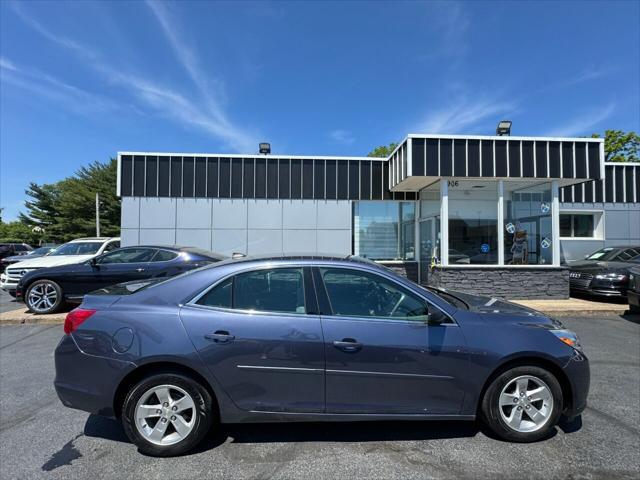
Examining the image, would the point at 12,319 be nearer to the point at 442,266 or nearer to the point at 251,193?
the point at 251,193

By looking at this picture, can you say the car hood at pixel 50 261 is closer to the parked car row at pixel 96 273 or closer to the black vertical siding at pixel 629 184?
the parked car row at pixel 96 273

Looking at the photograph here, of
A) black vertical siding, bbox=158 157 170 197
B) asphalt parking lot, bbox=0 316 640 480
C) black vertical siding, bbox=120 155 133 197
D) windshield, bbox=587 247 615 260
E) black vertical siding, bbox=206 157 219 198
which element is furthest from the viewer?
black vertical siding, bbox=206 157 219 198

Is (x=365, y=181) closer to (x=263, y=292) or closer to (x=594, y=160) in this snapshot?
(x=594, y=160)

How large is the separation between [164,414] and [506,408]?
107 inches

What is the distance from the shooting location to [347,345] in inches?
122

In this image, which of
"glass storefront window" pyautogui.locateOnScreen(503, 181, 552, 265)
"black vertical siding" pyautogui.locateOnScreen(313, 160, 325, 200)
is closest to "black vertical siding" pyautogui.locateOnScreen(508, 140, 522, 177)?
"glass storefront window" pyautogui.locateOnScreen(503, 181, 552, 265)

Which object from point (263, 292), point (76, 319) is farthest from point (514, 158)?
point (76, 319)

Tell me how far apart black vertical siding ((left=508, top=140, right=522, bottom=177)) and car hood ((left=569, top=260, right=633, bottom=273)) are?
11.1 ft

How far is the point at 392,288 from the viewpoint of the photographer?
3.38 m

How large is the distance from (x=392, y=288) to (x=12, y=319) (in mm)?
8451

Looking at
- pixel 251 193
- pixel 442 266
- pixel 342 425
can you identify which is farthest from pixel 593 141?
pixel 342 425

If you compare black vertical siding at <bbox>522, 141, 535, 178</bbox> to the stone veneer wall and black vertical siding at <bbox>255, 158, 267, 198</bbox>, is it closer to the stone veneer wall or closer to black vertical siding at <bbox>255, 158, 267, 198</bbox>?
the stone veneer wall

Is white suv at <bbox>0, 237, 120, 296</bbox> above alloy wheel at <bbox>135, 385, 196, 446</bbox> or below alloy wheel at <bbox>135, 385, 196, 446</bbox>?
above

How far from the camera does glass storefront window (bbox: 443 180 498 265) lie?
11.4 meters
